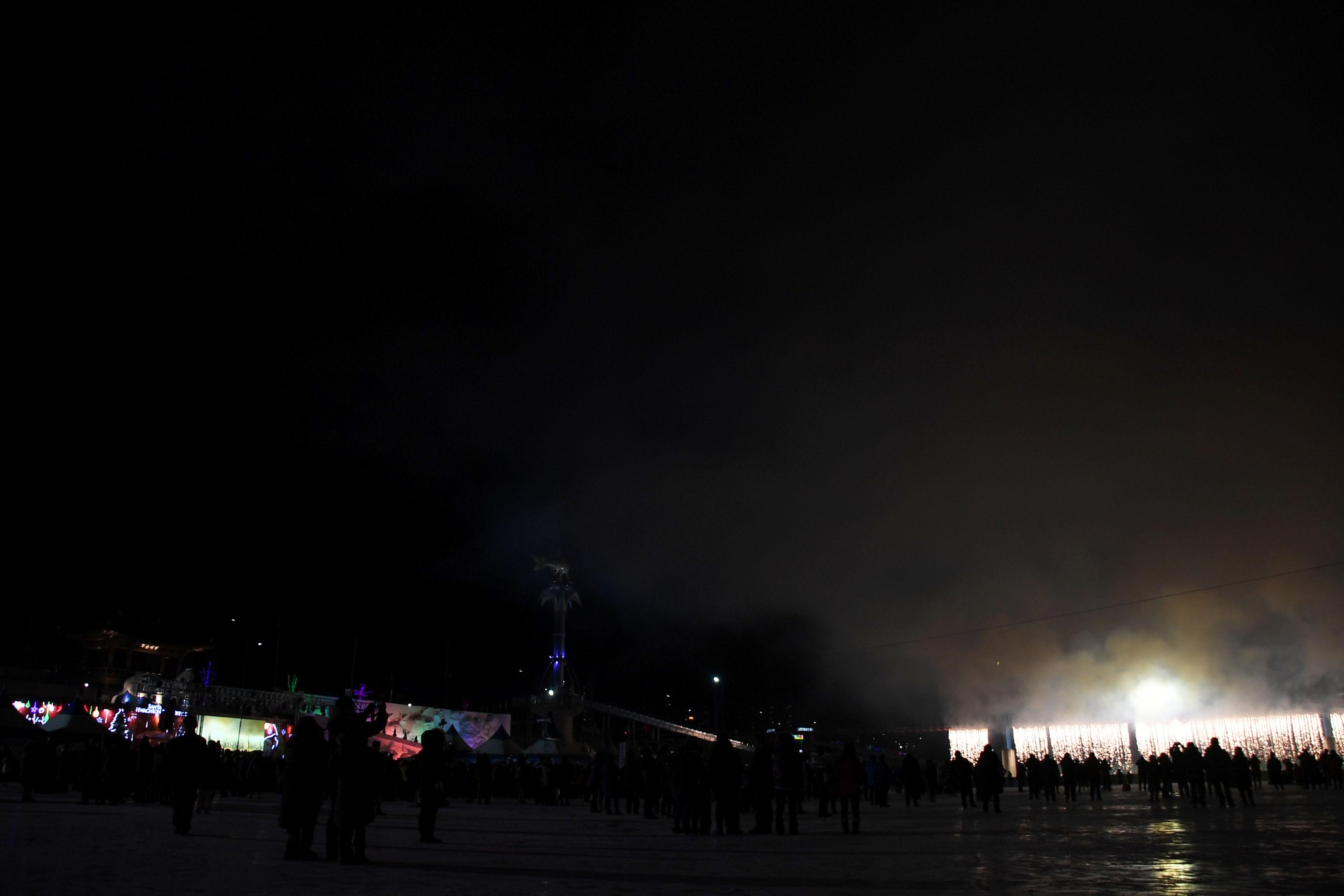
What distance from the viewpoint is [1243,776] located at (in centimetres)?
1852

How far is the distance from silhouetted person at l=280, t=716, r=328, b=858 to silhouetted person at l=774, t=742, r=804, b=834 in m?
6.57

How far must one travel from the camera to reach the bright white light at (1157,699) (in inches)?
1446

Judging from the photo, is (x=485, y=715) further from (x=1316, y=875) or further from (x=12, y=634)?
(x=1316, y=875)

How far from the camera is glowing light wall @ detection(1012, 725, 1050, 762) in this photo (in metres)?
40.1

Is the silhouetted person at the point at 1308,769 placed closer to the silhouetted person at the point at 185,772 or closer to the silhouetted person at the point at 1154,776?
the silhouetted person at the point at 1154,776

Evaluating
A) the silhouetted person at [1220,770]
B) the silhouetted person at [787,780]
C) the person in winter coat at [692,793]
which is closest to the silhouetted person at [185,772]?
the person in winter coat at [692,793]

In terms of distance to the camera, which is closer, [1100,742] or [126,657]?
[1100,742]

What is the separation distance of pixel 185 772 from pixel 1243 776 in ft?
65.2

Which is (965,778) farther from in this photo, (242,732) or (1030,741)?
(242,732)

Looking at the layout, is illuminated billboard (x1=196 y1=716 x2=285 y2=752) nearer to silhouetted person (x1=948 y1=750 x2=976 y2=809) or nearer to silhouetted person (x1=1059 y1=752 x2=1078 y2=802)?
silhouetted person (x1=948 y1=750 x2=976 y2=809)

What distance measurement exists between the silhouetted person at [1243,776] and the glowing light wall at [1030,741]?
69.6 feet

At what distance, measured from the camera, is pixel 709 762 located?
14.4 metres

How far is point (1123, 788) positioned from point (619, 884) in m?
34.3

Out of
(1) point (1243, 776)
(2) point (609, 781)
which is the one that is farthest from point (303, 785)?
(1) point (1243, 776)
